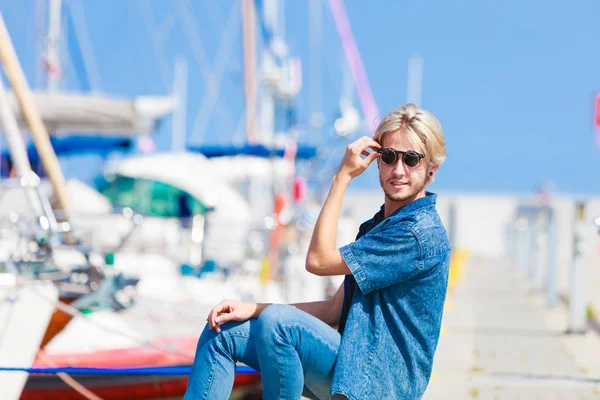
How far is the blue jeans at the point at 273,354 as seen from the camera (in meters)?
2.85

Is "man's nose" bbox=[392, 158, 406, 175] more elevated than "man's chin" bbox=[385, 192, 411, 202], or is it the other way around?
"man's nose" bbox=[392, 158, 406, 175]

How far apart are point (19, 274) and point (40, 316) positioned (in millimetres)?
720

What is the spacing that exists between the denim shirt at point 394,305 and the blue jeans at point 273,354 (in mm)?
96

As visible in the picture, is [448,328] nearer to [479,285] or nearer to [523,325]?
[523,325]

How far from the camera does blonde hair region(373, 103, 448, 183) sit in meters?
2.94

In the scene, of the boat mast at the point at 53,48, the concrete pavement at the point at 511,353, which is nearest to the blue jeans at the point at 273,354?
the concrete pavement at the point at 511,353

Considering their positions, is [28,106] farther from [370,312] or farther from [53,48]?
[53,48]

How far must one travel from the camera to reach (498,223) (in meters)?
34.3

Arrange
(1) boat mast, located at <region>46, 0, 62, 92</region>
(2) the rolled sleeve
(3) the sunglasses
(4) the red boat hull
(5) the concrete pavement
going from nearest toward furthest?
(2) the rolled sleeve
(3) the sunglasses
(5) the concrete pavement
(4) the red boat hull
(1) boat mast, located at <region>46, 0, 62, 92</region>

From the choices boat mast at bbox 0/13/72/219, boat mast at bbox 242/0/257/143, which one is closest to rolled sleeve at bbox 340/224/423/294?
boat mast at bbox 0/13/72/219

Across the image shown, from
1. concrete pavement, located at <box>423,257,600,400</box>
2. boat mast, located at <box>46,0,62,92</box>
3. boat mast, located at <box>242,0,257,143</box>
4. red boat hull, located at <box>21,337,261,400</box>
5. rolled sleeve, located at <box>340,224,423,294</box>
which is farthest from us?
boat mast, located at <box>242,0,257,143</box>

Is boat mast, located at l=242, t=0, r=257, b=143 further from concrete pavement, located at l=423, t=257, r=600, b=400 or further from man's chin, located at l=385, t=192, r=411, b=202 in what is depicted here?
man's chin, located at l=385, t=192, r=411, b=202

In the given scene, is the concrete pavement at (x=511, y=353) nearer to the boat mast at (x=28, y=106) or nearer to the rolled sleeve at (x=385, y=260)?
the rolled sleeve at (x=385, y=260)

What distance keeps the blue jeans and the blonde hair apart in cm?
68
